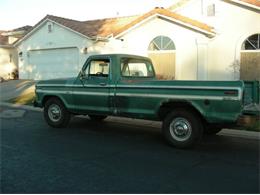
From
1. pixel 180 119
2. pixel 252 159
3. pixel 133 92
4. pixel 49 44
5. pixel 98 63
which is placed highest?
pixel 49 44

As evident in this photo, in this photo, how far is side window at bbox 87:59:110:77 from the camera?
946cm

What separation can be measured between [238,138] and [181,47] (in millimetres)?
10481

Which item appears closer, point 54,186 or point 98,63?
point 54,186

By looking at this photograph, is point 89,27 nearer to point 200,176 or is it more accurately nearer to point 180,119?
point 180,119

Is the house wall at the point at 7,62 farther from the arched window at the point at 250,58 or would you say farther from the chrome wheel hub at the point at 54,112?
the chrome wheel hub at the point at 54,112

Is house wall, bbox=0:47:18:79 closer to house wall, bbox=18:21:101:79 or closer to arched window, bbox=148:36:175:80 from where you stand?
house wall, bbox=18:21:101:79

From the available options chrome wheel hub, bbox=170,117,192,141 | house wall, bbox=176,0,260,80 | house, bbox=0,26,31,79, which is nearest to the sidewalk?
chrome wheel hub, bbox=170,117,192,141

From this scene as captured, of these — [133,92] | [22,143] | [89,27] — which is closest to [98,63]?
[133,92]

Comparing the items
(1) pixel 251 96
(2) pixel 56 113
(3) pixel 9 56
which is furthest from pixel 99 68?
(3) pixel 9 56

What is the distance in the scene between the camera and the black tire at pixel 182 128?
7938 millimetres

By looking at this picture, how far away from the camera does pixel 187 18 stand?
1909 centimetres

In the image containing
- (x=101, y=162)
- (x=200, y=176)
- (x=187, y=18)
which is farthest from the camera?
(x=187, y=18)

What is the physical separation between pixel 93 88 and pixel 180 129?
2.59 meters

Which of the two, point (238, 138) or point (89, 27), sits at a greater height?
point (89, 27)
